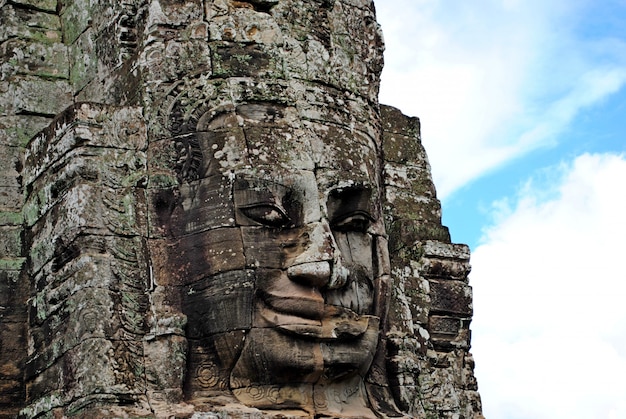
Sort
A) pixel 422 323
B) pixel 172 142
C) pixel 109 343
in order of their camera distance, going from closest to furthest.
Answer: pixel 109 343 → pixel 172 142 → pixel 422 323

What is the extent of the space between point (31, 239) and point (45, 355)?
1.17 m

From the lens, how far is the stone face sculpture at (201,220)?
36.1 ft

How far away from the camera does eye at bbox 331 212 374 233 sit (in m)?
11.8

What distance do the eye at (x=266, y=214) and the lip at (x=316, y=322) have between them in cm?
67

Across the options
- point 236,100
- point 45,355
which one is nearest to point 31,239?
point 45,355

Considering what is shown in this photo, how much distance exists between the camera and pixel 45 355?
11.4m

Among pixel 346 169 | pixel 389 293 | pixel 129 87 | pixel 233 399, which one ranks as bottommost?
pixel 233 399

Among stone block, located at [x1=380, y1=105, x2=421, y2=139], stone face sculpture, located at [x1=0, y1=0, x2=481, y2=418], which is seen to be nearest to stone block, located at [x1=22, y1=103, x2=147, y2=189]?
stone face sculpture, located at [x1=0, y1=0, x2=481, y2=418]

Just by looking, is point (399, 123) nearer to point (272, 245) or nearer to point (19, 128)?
point (272, 245)

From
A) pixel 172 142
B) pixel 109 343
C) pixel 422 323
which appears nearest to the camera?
pixel 109 343

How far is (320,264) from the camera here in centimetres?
1115

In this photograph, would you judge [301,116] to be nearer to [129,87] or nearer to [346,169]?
[346,169]

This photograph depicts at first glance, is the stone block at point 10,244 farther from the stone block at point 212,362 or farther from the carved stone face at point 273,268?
the stone block at point 212,362

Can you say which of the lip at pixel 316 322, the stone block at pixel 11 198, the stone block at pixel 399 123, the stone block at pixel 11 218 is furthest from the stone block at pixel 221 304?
the stone block at pixel 399 123
